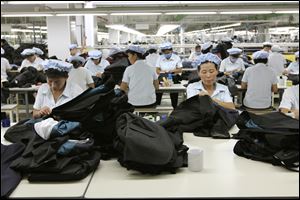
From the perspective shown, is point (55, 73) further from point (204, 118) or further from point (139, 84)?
point (139, 84)

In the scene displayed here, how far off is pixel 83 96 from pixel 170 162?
666mm

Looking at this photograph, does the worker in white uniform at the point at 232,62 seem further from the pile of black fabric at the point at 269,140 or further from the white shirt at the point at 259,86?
the pile of black fabric at the point at 269,140

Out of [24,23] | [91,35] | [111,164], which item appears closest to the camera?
[111,164]

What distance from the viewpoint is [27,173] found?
5.18 ft

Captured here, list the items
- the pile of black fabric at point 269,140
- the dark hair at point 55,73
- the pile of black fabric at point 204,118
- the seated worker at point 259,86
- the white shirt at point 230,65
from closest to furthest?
the pile of black fabric at point 269,140, the pile of black fabric at point 204,118, the dark hair at point 55,73, the seated worker at point 259,86, the white shirt at point 230,65

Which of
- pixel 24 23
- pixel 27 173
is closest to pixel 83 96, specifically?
pixel 27 173

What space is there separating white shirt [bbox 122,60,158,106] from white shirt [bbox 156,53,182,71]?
201cm

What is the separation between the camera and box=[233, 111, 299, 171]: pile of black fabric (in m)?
1.52

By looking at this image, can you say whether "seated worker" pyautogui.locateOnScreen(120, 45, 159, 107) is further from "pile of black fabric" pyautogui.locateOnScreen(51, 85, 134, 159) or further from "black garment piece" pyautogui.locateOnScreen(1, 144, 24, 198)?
"black garment piece" pyautogui.locateOnScreen(1, 144, 24, 198)

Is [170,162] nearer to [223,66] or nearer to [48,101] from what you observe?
[48,101]

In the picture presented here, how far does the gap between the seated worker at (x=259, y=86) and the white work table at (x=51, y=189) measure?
11.2 ft

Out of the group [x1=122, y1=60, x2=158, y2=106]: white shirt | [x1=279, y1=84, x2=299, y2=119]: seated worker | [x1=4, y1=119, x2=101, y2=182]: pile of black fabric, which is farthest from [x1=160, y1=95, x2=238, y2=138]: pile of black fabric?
[x1=122, y1=60, x2=158, y2=106]: white shirt

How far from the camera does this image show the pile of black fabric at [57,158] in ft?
5.05

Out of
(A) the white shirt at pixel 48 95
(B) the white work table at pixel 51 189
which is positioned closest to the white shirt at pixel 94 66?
(A) the white shirt at pixel 48 95
